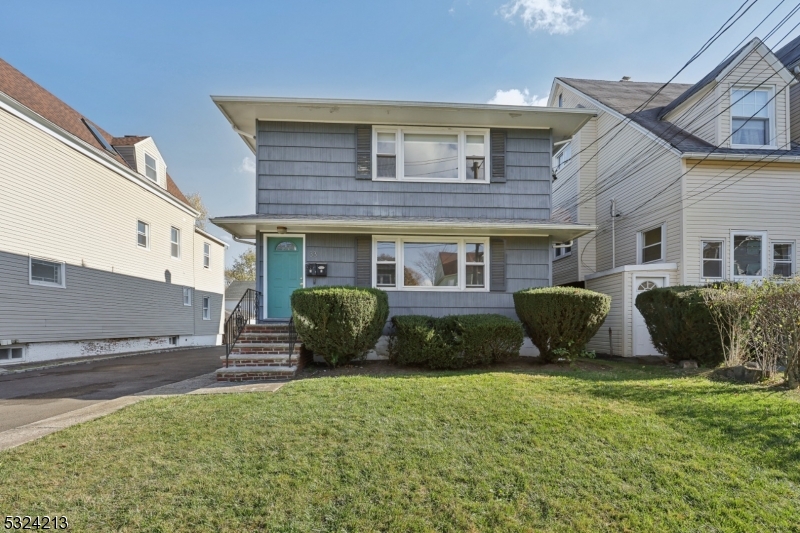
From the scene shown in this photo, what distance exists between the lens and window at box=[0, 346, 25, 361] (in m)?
8.92

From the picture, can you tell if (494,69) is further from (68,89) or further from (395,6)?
(68,89)

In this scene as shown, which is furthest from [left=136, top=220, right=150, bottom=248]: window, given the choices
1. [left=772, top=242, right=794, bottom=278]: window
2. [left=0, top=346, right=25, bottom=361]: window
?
[left=772, top=242, right=794, bottom=278]: window

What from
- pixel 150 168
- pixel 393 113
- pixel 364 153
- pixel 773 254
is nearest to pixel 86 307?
pixel 150 168

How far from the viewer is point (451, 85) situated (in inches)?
412

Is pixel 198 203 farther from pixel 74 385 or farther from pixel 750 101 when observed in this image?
pixel 750 101

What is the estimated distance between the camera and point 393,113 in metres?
8.32

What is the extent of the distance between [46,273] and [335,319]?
915 cm

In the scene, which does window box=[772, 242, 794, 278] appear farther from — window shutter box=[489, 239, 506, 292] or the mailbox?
the mailbox

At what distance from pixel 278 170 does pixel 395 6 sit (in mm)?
5630

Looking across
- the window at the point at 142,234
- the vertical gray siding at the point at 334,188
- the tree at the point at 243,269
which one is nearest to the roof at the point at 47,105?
the window at the point at 142,234

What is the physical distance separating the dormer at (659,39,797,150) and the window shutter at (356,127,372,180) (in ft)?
30.9

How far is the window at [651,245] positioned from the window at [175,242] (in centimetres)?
Answer: 1763

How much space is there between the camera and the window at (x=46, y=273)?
30.8ft

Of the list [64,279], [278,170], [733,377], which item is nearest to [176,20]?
[278,170]
